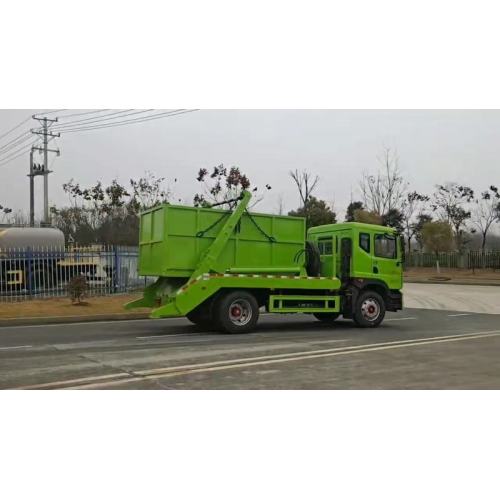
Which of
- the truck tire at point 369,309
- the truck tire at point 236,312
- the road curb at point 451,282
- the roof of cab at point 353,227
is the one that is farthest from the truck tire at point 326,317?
→ the road curb at point 451,282

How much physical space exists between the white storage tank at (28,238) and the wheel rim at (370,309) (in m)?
14.7

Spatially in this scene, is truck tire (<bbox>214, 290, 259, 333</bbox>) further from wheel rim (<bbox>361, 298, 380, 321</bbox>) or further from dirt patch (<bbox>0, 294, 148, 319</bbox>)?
dirt patch (<bbox>0, 294, 148, 319</bbox>)

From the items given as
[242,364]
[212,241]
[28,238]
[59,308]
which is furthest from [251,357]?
[28,238]

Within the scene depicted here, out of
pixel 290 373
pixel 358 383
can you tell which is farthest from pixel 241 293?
pixel 358 383

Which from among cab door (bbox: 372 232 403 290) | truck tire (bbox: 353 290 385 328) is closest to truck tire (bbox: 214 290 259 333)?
truck tire (bbox: 353 290 385 328)

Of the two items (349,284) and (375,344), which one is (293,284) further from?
(375,344)

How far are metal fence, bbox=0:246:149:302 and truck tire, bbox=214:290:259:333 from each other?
29.6 feet

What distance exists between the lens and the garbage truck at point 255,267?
11.8 meters

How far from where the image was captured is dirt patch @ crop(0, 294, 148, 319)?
15289mm

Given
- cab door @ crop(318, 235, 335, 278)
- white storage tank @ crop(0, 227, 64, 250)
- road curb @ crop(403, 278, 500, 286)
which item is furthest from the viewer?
road curb @ crop(403, 278, 500, 286)

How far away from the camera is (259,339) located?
11.2 meters

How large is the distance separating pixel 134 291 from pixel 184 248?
33.7 feet

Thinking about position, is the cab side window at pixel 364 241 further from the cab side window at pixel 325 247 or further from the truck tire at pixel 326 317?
the truck tire at pixel 326 317

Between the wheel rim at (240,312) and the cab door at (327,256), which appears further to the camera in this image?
the cab door at (327,256)
